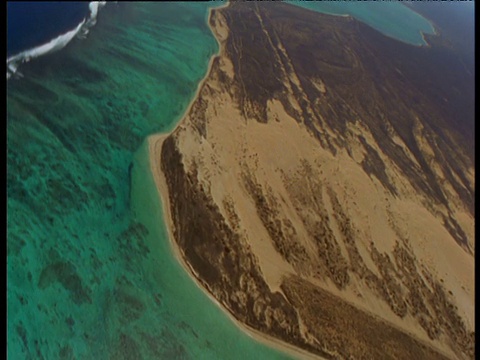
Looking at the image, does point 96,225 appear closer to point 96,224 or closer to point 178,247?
point 96,224

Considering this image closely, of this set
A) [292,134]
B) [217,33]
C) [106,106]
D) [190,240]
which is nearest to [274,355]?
[190,240]

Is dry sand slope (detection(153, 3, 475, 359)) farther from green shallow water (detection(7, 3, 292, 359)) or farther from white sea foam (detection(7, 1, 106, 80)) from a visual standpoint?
white sea foam (detection(7, 1, 106, 80))

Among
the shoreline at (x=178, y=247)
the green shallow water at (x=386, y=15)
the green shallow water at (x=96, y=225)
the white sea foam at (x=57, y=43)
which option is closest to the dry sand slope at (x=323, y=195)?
the shoreline at (x=178, y=247)

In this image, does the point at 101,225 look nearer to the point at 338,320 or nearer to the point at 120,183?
the point at 120,183

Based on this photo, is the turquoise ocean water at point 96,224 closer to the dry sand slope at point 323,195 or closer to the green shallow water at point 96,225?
the green shallow water at point 96,225

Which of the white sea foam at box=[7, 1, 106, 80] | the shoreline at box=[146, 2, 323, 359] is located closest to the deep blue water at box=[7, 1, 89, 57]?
the white sea foam at box=[7, 1, 106, 80]

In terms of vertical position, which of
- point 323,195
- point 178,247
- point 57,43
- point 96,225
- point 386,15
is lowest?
point 96,225

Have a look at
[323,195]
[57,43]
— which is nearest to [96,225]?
[323,195]
